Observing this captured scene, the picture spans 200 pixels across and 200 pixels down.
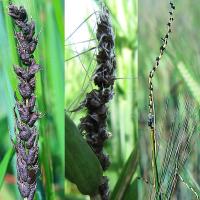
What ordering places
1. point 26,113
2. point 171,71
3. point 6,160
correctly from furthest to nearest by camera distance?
point 171,71, point 6,160, point 26,113

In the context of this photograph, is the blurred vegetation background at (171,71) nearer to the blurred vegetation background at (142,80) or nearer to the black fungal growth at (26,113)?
the blurred vegetation background at (142,80)

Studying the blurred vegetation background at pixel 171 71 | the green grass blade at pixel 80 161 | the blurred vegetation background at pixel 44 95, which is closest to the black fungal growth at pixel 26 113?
the blurred vegetation background at pixel 44 95

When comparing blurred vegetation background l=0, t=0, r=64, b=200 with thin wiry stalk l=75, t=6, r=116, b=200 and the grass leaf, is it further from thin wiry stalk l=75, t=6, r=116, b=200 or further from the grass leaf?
thin wiry stalk l=75, t=6, r=116, b=200

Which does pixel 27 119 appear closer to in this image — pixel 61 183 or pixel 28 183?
pixel 28 183

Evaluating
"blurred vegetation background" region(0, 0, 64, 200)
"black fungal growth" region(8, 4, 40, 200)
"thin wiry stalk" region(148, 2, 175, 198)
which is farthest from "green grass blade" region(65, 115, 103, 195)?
"black fungal growth" region(8, 4, 40, 200)

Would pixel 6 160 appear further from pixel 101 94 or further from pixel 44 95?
pixel 101 94

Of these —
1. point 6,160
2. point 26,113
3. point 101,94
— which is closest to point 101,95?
point 101,94
